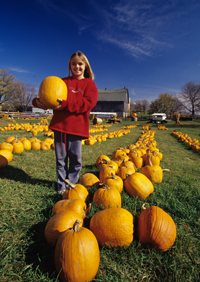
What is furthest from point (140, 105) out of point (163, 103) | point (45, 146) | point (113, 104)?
point (45, 146)

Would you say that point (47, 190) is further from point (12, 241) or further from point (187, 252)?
point (187, 252)

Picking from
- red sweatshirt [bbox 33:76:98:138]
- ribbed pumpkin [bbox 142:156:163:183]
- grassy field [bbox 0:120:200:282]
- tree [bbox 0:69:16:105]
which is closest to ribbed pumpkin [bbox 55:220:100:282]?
grassy field [bbox 0:120:200:282]

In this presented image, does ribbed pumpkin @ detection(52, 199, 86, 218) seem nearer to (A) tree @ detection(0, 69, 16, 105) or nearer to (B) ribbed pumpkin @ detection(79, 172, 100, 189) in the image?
(B) ribbed pumpkin @ detection(79, 172, 100, 189)

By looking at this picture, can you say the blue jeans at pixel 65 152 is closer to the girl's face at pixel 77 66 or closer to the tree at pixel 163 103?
the girl's face at pixel 77 66

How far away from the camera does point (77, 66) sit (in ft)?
8.35

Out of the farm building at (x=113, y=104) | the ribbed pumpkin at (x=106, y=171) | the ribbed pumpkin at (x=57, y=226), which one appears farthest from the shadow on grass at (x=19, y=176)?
the farm building at (x=113, y=104)

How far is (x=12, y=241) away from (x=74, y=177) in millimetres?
1352

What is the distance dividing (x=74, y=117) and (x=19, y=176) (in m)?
1.97

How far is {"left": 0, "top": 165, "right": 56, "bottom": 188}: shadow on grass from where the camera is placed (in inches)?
118

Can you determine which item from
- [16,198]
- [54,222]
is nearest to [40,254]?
[54,222]

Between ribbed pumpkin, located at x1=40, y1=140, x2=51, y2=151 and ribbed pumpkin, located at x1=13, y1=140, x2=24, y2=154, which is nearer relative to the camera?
ribbed pumpkin, located at x1=13, y1=140, x2=24, y2=154

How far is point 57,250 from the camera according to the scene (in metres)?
1.24

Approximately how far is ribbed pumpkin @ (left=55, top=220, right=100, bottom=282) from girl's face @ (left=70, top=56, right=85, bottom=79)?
94.2 inches

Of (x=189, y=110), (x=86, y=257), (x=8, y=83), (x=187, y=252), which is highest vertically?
(x=8, y=83)
